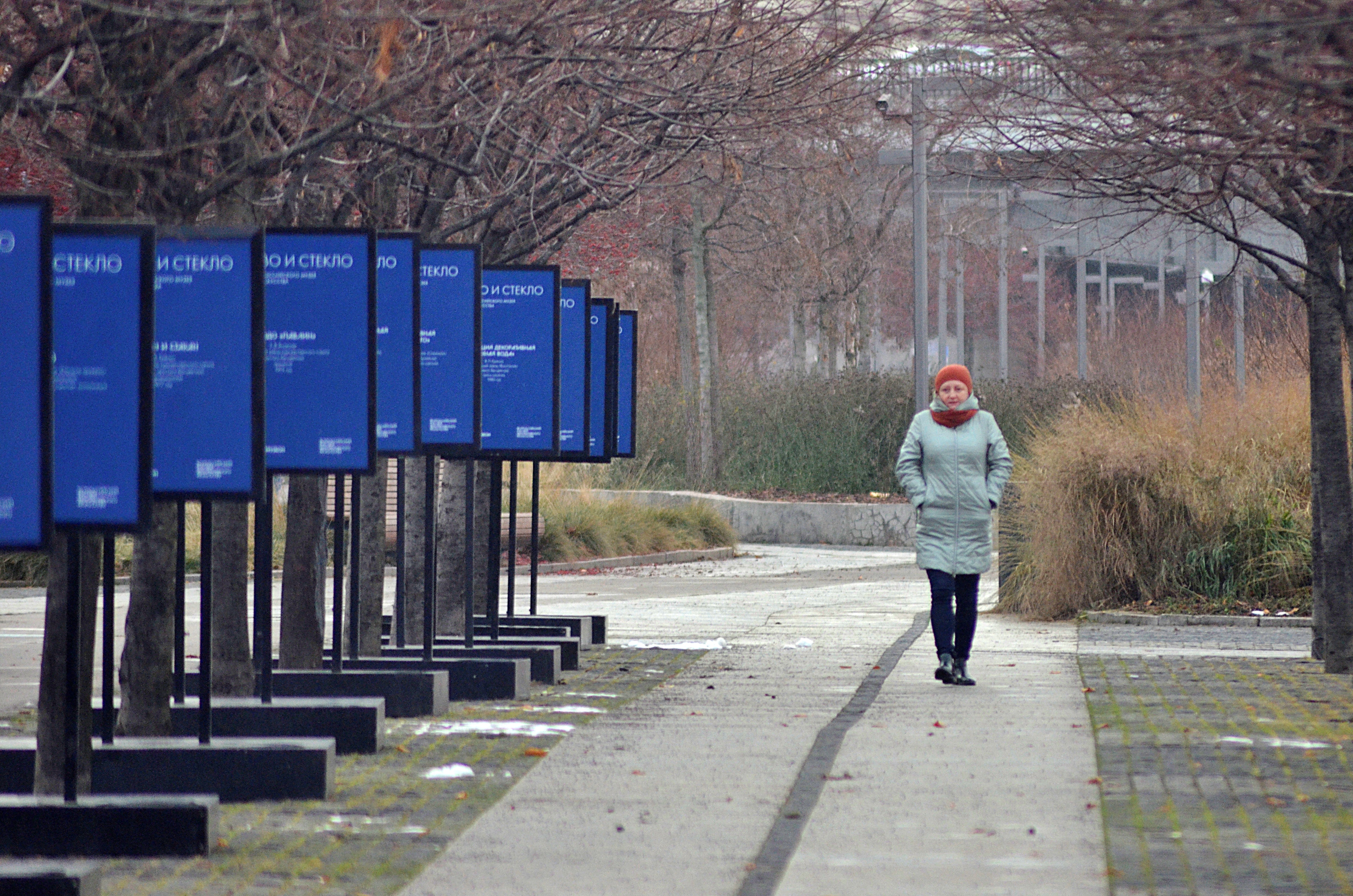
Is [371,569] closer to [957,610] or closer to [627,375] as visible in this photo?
[957,610]

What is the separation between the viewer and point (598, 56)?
9734mm

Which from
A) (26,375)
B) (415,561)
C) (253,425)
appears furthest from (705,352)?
(26,375)

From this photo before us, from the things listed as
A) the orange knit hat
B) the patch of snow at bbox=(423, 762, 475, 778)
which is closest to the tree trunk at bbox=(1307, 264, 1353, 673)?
the orange knit hat

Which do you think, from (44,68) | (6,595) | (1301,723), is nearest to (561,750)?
(1301,723)

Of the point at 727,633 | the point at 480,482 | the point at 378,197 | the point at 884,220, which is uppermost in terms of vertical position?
the point at 884,220

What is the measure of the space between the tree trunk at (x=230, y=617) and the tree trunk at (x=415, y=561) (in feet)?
7.62

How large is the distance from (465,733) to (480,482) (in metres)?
4.69

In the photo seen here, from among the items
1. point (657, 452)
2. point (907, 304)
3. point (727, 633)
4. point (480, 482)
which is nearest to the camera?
point (480, 482)

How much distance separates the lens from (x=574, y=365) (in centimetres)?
1240

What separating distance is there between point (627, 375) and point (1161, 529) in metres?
4.61

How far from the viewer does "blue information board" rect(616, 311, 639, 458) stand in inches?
584

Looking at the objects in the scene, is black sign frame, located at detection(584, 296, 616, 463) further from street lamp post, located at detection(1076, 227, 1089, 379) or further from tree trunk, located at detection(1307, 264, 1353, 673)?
street lamp post, located at detection(1076, 227, 1089, 379)

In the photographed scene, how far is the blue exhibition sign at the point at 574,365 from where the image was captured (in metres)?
12.3

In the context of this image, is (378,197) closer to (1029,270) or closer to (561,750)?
(561,750)
